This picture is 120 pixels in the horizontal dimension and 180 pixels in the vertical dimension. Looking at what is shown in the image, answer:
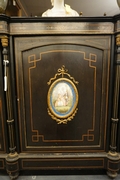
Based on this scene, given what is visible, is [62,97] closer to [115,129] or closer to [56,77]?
[56,77]

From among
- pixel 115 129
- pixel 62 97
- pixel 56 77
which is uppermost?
pixel 56 77

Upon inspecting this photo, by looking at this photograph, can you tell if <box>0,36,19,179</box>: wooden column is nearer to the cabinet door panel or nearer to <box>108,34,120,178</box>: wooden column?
the cabinet door panel

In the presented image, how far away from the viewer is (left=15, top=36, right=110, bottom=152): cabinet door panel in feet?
3.31

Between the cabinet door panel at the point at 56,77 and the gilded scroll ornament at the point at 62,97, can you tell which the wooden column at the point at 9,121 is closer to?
the cabinet door panel at the point at 56,77

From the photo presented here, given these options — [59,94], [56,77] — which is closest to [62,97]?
[59,94]

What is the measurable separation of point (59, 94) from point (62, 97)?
0.04 metres

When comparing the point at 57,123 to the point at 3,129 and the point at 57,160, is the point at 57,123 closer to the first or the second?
the point at 57,160

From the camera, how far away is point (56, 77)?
41.1 inches

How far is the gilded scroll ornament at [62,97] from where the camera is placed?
3.43ft

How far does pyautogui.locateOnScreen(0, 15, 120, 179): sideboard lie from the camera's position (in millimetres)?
970

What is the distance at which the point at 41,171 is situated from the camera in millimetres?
1178

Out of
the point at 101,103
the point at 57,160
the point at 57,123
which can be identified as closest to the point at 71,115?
the point at 57,123

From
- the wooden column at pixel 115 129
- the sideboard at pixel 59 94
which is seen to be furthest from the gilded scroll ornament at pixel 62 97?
the wooden column at pixel 115 129

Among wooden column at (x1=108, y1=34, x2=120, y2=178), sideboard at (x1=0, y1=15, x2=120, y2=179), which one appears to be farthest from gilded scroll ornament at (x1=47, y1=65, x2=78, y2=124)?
wooden column at (x1=108, y1=34, x2=120, y2=178)
